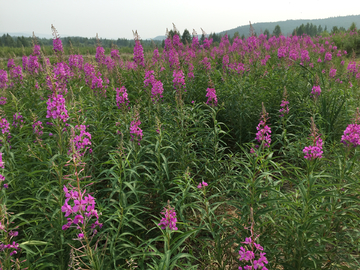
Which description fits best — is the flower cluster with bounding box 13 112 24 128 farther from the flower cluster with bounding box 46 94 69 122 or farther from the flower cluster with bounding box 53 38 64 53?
the flower cluster with bounding box 53 38 64 53

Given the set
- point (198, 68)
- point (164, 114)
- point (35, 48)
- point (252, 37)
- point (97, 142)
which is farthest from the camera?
point (252, 37)

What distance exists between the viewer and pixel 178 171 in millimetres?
3494

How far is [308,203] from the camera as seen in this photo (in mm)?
2152

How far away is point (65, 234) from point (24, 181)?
1.21 m

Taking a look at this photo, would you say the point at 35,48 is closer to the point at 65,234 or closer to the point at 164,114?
the point at 164,114

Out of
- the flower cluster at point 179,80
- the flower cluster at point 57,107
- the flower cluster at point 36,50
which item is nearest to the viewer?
the flower cluster at point 57,107

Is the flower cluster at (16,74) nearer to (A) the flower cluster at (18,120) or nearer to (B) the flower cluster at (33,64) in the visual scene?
(B) the flower cluster at (33,64)

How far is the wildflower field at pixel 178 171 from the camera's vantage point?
2.23m

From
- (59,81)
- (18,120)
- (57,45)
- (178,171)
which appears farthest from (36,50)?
(178,171)

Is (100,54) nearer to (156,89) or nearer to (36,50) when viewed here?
(36,50)

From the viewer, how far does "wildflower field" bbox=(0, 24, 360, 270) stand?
2.23 metres

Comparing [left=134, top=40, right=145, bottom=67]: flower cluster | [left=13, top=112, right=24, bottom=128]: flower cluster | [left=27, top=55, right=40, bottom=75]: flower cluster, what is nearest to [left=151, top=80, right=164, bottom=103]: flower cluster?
[left=134, top=40, right=145, bottom=67]: flower cluster

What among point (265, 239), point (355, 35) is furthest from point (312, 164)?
point (355, 35)

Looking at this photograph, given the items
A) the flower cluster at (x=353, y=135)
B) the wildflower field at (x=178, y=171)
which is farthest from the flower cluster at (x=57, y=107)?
the flower cluster at (x=353, y=135)
